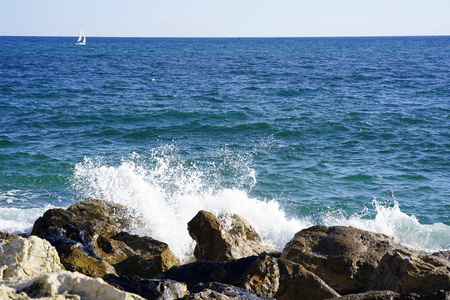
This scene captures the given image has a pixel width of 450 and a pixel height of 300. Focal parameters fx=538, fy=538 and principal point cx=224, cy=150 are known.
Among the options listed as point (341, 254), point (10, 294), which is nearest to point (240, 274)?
point (341, 254)

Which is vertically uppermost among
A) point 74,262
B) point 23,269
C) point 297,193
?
point 23,269

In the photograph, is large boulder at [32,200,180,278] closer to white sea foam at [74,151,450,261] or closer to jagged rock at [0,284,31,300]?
white sea foam at [74,151,450,261]

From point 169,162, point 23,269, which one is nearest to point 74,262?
point 23,269

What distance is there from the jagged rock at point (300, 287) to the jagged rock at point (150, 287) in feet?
4.79

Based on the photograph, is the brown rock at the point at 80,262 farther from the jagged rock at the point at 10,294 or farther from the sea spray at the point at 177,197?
the sea spray at the point at 177,197

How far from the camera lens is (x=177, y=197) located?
12.3m

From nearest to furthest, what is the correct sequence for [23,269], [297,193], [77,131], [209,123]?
[23,269] < [297,193] < [77,131] < [209,123]

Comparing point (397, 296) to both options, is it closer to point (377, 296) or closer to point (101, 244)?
point (377, 296)

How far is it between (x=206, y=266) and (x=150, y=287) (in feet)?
5.37

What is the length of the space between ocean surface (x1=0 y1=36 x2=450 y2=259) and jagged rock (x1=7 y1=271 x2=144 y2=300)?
5911 mm

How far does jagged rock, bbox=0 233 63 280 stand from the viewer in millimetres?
4387

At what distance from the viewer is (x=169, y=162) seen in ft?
52.0

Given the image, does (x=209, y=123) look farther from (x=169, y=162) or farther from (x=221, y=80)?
(x=221, y=80)

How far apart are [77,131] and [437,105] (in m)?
16.7
